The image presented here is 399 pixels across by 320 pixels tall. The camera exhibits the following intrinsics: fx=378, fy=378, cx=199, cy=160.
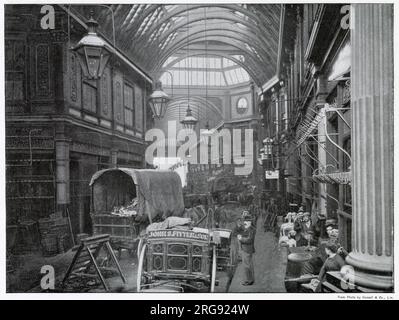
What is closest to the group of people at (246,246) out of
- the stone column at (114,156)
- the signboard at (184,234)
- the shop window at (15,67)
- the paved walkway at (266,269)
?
the paved walkway at (266,269)

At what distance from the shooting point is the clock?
41.8ft

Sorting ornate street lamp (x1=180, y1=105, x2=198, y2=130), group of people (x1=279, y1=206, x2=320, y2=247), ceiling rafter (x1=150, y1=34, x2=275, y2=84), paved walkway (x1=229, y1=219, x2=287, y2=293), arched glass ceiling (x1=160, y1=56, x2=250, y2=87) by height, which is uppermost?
ceiling rafter (x1=150, y1=34, x2=275, y2=84)

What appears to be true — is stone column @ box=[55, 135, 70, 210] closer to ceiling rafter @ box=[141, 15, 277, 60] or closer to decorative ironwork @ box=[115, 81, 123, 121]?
decorative ironwork @ box=[115, 81, 123, 121]

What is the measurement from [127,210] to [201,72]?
4.25m

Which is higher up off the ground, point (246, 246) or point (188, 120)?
point (188, 120)

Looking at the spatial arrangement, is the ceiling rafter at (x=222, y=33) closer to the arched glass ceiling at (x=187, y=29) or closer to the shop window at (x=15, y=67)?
the arched glass ceiling at (x=187, y=29)

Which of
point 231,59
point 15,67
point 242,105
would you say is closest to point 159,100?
point 231,59

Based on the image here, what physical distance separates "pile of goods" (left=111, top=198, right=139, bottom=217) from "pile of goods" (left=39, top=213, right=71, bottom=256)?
1.15 m

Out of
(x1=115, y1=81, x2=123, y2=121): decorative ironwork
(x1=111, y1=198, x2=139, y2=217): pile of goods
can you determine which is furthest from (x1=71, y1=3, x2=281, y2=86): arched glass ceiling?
(x1=111, y1=198, x2=139, y2=217): pile of goods

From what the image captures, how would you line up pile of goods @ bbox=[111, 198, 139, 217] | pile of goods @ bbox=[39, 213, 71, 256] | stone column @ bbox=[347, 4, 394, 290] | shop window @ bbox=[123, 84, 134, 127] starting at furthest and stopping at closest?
shop window @ bbox=[123, 84, 134, 127]
pile of goods @ bbox=[111, 198, 139, 217]
pile of goods @ bbox=[39, 213, 71, 256]
stone column @ bbox=[347, 4, 394, 290]

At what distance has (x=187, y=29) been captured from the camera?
354 inches

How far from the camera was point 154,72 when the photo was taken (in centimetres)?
1135

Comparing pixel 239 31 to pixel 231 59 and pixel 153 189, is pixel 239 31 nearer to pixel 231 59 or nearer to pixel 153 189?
pixel 231 59

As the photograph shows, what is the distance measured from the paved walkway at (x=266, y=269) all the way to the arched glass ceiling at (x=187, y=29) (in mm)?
5049
